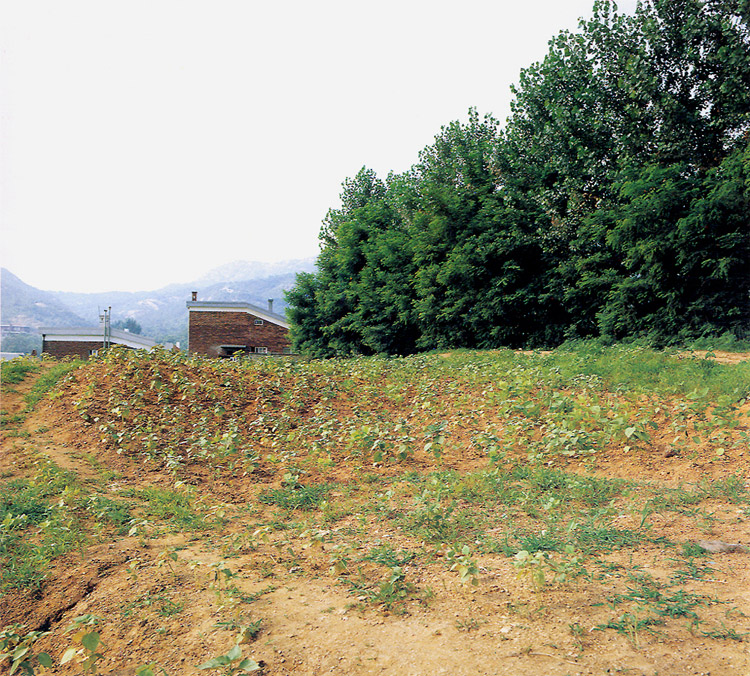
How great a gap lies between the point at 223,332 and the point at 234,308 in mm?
1654

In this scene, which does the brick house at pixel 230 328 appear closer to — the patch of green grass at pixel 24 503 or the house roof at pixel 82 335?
the house roof at pixel 82 335

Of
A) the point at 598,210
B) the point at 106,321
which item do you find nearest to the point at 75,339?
the point at 106,321

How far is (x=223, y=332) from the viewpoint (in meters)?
34.9

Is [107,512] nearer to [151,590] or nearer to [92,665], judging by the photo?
[151,590]

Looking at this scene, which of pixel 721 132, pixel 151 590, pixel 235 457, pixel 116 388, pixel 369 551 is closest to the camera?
pixel 151 590

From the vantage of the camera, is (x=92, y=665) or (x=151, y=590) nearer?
(x=92, y=665)

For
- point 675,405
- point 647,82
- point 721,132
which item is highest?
point 647,82

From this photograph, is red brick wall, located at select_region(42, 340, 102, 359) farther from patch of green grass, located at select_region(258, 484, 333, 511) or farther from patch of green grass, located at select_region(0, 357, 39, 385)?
patch of green grass, located at select_region(258, 484, 333, 511)

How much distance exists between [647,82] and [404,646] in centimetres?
1451

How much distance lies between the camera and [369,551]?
3.51 metres

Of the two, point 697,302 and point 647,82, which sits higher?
point 647,82

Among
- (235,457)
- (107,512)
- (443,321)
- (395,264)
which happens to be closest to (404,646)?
(107,512)

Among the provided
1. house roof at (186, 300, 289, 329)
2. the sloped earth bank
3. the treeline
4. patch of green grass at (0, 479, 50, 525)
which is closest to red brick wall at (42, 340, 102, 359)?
house roof at (186, 300, 289, 329)

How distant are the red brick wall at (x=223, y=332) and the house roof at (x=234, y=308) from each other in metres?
0.25
